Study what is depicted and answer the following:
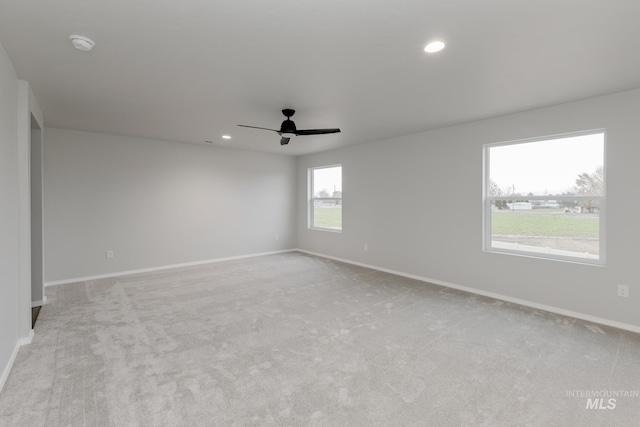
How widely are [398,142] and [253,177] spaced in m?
3.28

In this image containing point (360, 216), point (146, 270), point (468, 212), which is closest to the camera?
point (468, 212)

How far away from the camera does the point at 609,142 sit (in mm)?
3119

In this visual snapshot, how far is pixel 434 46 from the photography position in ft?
7.05

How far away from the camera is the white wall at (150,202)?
15.1 ft

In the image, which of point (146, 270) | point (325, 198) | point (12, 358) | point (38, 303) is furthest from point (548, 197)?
point (38, 303)

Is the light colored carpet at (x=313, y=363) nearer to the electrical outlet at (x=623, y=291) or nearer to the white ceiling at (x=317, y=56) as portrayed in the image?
the electrical outlet at (x=623, y=291)

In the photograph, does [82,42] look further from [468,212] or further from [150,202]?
[468,212]

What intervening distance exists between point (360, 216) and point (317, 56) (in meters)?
3.91

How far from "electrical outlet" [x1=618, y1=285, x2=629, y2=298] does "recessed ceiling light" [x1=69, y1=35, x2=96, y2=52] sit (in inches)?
206

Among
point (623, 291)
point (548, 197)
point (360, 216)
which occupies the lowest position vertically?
point (623, 291)

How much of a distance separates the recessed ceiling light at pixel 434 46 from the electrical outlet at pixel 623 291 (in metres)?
3.11

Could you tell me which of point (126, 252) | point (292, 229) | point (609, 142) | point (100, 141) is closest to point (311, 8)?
point (609, 142)

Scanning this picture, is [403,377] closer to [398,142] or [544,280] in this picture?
[544,280]

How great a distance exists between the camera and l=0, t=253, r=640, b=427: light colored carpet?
1.82 m
